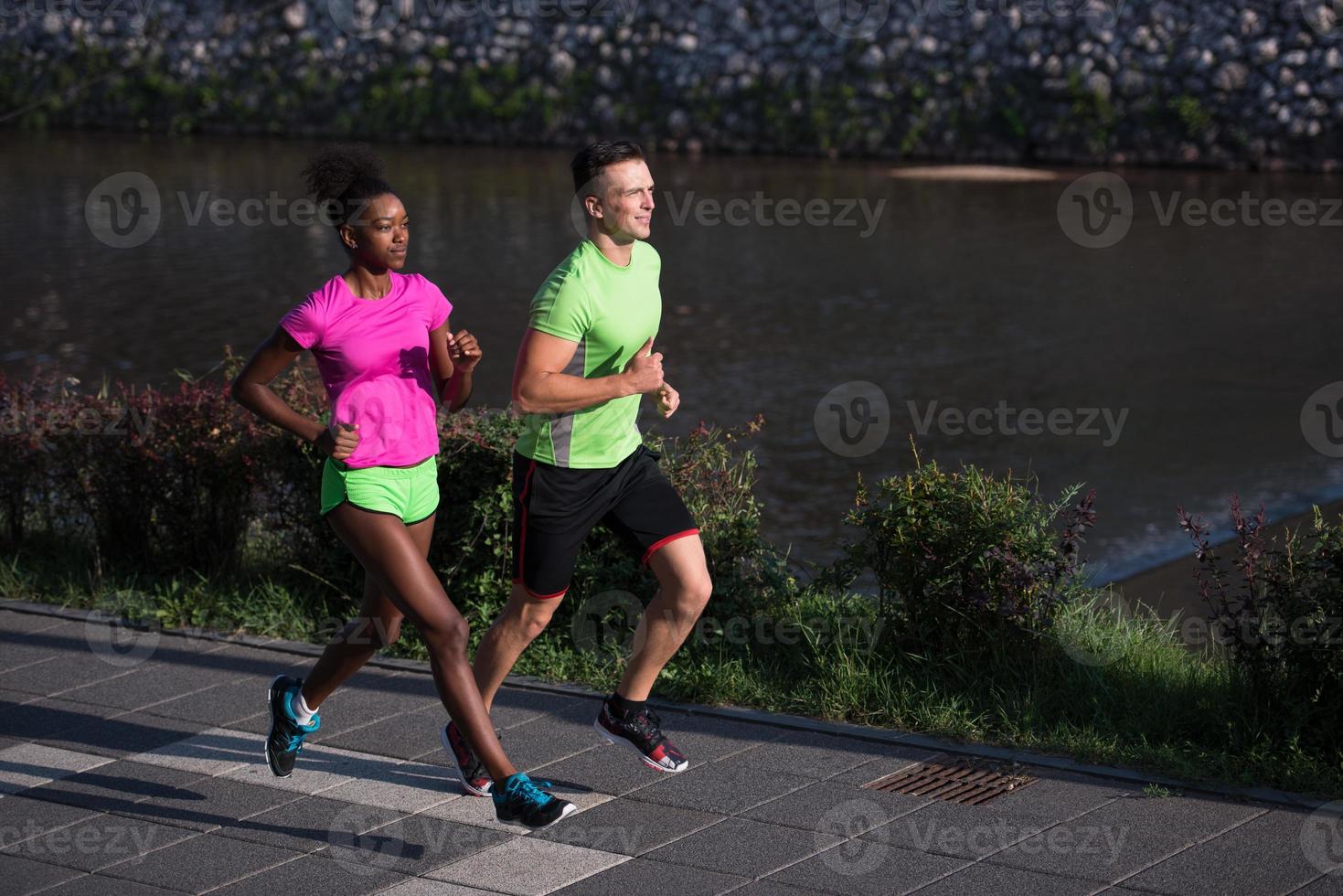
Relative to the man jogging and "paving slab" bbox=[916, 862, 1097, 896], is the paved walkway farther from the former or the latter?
the man jogging

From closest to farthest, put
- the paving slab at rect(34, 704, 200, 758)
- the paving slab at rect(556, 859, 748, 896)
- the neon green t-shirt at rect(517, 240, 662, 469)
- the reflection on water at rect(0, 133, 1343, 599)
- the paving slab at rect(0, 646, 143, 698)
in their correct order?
the paving slab at rect(556, 859, 748, 896) → the neon green t-shirt at rect(517, 240, 662, 469) → the paving slab at rect(34, 704, 200, 758) → the paving slab at rect(0, 646, 143, 698) → the reflection on water at rect(0, 133, 1343, 599)

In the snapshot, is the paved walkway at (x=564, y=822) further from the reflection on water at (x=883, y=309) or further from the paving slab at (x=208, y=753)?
the reflection on water at (x=883, y=309)

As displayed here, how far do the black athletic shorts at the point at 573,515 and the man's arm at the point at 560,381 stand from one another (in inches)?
10.2

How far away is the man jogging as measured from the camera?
4602 millimetres

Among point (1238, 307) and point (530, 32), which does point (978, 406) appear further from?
point (530, 32)

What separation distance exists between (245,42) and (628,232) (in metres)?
23.3

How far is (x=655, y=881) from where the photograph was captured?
14.1 feet

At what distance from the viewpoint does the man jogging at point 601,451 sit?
15.1 ft

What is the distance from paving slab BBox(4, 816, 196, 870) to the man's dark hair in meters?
2.17

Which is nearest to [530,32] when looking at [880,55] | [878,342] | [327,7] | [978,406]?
[327,7]

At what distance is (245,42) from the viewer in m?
26.2

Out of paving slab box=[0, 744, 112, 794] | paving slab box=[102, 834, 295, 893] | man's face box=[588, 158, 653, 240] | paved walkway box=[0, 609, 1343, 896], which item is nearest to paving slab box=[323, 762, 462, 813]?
paved walkway box=[0, 609, 1343, 896]

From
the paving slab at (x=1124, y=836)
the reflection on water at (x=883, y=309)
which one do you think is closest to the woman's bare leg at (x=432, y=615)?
the paving slab at (x=1124, y=836)

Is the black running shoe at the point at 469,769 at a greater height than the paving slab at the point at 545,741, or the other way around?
the black running shoe at the point at 469,769
